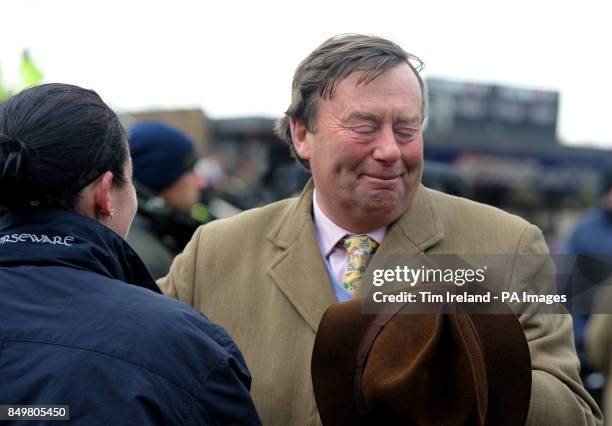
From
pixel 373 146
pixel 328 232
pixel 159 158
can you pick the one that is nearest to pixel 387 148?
pixel 373 146

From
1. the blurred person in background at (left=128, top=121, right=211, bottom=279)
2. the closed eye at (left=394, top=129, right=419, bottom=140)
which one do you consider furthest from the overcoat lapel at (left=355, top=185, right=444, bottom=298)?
the blurred person in background at (left=128, top=121, right=211, bottom=279)

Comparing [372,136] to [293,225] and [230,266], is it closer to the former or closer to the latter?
[293,225]

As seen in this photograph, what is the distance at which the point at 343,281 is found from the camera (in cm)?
263

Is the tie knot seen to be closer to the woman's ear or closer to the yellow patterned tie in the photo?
the yellow patterned tie

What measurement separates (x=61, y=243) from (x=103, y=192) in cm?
18

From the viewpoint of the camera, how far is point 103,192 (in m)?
1.92

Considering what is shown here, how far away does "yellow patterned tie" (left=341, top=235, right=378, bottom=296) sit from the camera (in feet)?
8.51

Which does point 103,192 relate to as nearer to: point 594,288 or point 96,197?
point 96,197

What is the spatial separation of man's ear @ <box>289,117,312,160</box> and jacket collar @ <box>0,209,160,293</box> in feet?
3.42

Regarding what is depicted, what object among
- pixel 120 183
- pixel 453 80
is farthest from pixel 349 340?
pixel 453 80

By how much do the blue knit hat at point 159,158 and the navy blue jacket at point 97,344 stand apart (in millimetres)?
2608

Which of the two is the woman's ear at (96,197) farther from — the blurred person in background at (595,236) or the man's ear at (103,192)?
the blurred person in background at (595,236)

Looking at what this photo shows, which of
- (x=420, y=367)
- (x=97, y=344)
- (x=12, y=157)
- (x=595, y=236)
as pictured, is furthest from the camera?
(x=595, y=236)

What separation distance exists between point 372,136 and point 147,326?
1.14m
